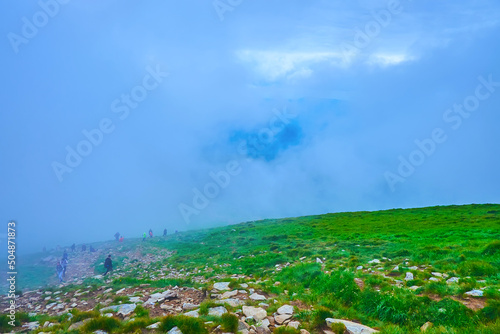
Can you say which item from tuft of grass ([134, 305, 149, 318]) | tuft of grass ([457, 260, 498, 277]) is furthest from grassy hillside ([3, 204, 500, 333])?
tuft of grass ([134, 305, 149, 318])

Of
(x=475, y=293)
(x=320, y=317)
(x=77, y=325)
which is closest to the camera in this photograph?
(x=320, y=317)

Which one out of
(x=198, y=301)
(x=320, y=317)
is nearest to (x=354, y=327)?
(x=320, y=317)

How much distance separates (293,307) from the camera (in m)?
9.73

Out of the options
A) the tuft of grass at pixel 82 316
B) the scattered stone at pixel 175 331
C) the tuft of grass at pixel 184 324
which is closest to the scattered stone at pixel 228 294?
the tuft of grass at pixel 184 324

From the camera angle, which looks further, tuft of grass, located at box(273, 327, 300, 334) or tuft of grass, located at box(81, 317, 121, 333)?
tuft of grass, located at box(81, 317, 121, 333)

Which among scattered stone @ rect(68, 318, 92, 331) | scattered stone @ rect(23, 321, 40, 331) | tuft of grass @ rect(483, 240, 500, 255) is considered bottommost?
scattered stone @ rect(23, 321, 40, 331)

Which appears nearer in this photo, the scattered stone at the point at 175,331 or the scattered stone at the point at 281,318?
the scattered stone at the point at 175,331

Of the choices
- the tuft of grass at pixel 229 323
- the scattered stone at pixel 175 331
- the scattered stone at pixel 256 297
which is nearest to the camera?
the scattered stone at pixel 175 331

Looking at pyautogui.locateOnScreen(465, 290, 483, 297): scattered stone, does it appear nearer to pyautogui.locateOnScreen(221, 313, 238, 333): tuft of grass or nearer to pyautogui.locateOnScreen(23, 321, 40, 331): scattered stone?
pyautogui.locateOnScreen(221, 313, 238, 333): tuft of grass

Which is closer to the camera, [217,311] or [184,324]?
[184,324]

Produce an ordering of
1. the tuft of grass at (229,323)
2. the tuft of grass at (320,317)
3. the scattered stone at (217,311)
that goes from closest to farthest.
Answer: the tuft of grass at (229,323) < the tuft of grass at (320,317) < the scattered stone at (217,311)

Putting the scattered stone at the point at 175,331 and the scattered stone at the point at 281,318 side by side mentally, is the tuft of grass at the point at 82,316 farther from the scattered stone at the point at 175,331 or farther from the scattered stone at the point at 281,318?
the scattered stone at the point at 281,318

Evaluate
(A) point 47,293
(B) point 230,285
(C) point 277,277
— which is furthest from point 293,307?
(A) point 47,293

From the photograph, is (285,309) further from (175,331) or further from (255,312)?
(175,331)
